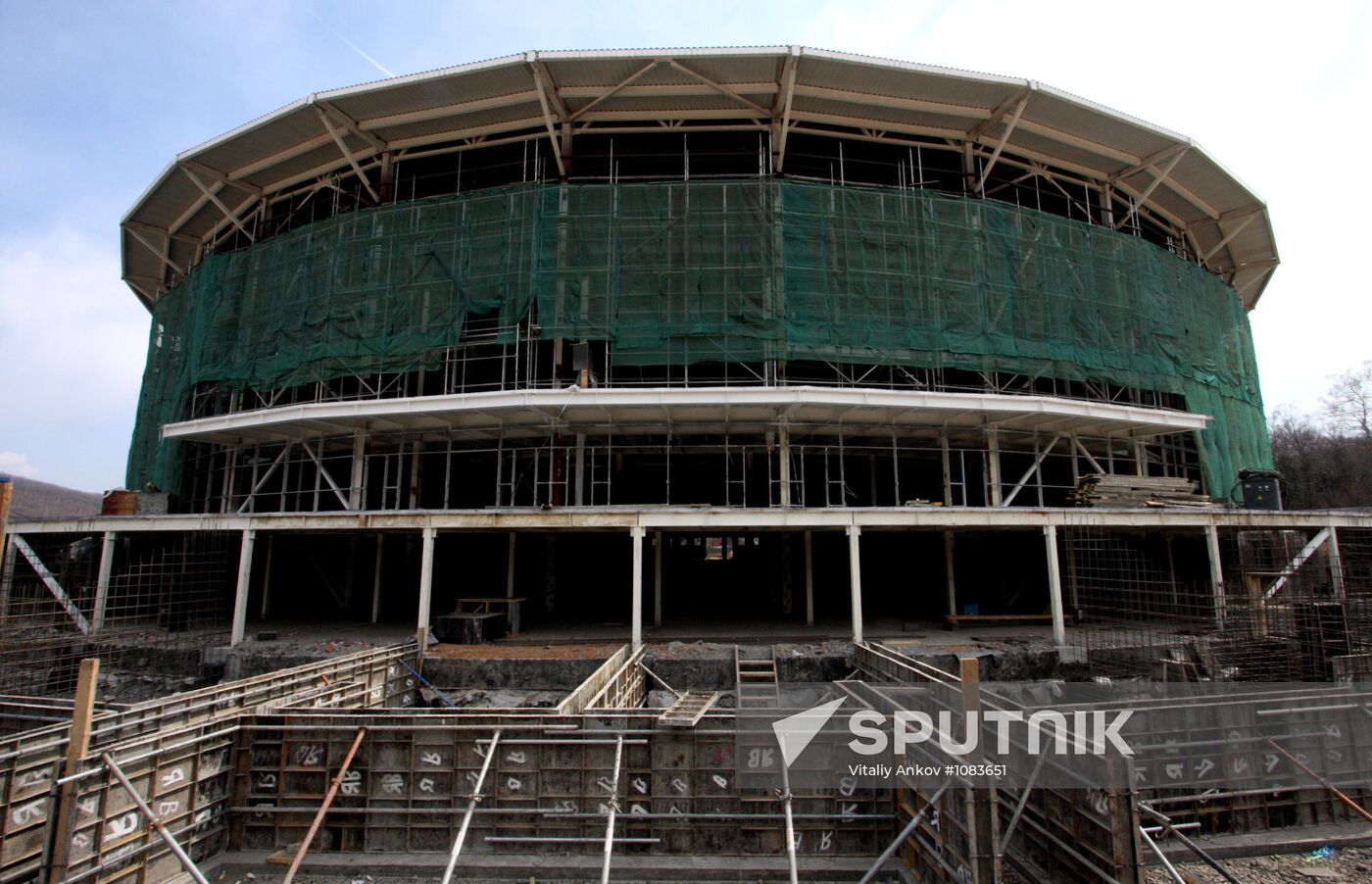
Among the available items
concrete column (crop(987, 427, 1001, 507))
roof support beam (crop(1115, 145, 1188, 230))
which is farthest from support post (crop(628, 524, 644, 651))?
roof support beam (crop(1115, 145, 1188, 230))

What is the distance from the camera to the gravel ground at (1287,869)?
8.15 metres

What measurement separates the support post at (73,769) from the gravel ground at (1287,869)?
11.9 m

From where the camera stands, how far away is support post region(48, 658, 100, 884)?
712 cm

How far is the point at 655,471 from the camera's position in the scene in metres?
26.0

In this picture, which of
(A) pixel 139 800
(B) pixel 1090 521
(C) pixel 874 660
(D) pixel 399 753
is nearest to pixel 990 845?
(C) pixel 874 660

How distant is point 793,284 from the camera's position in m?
19.4

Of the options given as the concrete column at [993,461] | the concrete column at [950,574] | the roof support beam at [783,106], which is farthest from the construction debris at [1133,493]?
the roof support beam at [783,106]

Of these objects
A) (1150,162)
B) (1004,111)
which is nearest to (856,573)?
(1004,111)

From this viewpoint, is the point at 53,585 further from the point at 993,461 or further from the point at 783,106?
the point at 993,461

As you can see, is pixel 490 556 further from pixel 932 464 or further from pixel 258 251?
pixel 932 464

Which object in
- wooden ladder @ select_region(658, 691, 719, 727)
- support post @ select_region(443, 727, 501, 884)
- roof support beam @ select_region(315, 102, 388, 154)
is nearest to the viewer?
support post @ select_region(443, 727, 501, 884)

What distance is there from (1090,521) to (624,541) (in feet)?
49.6

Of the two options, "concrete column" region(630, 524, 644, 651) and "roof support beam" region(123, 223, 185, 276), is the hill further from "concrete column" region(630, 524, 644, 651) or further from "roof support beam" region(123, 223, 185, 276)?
"concrete column" region(630, 524, 644, 651)

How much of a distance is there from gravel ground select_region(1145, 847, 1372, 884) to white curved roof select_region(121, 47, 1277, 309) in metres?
18.8
